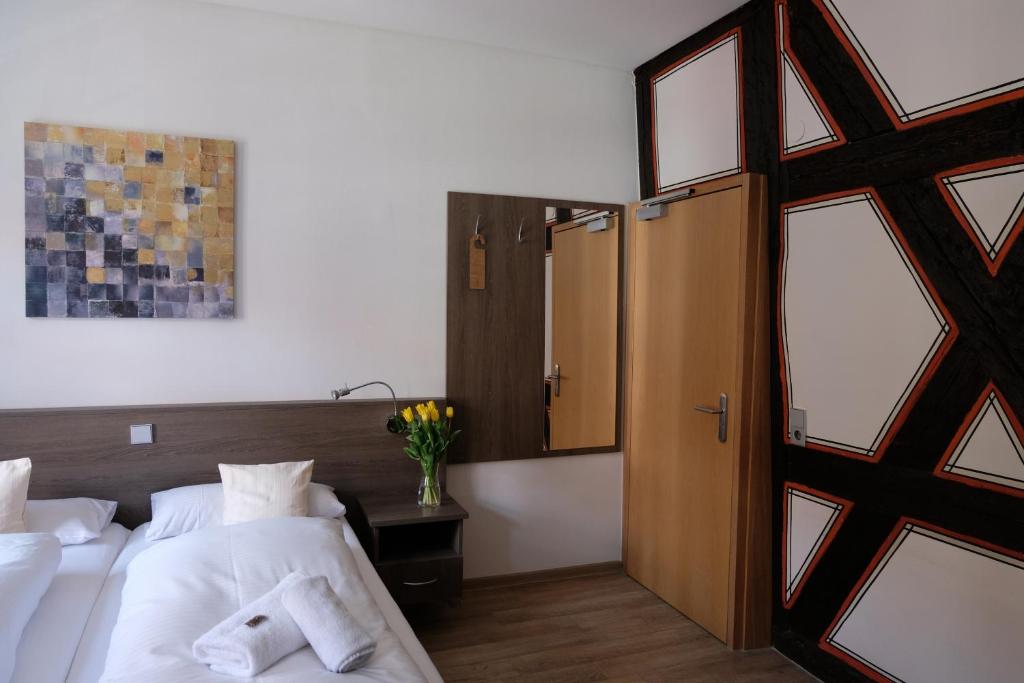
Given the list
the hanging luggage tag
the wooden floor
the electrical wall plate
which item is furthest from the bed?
the electrical wall plate

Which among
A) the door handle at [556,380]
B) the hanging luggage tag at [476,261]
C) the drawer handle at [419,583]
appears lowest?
the drawer handle at [419,583]

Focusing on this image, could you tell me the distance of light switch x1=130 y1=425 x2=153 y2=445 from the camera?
8.96 feet

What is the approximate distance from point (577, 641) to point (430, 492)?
0.89 m

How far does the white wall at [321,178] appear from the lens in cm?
271

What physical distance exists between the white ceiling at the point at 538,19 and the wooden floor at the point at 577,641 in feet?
8.63

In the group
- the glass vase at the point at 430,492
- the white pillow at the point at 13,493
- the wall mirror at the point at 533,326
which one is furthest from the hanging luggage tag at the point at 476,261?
the white pillow at the point at 13,493

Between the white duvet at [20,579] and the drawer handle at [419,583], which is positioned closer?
the white duvet at [20,579]

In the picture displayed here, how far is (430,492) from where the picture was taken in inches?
119

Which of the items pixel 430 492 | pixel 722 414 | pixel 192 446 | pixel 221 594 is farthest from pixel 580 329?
pixel 221 594

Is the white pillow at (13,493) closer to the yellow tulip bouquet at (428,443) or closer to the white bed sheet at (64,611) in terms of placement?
the white bed sheet at (64,611)

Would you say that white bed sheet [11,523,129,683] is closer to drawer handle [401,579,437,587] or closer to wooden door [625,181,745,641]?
drawer handle [401,579,437,587]

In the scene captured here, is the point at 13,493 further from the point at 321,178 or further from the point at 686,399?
the point at 686,399

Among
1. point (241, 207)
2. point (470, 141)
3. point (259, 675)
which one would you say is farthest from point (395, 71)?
point (259, 675)

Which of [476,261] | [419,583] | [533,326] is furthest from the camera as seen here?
[533,326]
